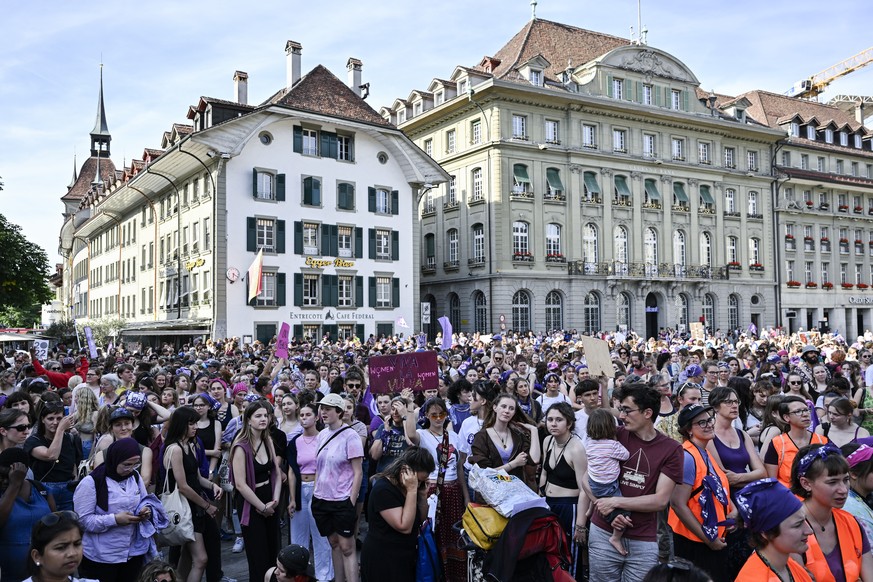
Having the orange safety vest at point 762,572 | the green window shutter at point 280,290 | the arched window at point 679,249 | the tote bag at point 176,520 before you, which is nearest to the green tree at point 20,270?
the green window shutter at point 280,290

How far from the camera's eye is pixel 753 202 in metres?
53.1

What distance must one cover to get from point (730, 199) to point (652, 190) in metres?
7.96

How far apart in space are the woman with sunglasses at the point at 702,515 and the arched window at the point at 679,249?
148ft

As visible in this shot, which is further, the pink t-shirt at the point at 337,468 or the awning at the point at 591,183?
the awning at the point at 591,183

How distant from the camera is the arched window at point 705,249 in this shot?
49.8m

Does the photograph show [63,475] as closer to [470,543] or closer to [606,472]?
[470,543]

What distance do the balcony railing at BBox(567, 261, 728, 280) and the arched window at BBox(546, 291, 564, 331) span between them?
1.69 meters

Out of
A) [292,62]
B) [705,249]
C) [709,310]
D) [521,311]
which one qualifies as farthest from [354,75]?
[709,310]

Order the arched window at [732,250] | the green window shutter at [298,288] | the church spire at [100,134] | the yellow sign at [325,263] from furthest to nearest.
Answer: the church spire at [100,134] < the arched window at [732,250] < the yellow sign at [325,263] < the green window shutter at [298,288]

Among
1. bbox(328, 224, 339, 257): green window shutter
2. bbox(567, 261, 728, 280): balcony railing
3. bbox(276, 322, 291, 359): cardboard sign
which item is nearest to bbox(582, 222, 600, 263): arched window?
bbox(567, 261, 728, 280): balcony railing

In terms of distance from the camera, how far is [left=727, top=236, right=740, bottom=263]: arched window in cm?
5131

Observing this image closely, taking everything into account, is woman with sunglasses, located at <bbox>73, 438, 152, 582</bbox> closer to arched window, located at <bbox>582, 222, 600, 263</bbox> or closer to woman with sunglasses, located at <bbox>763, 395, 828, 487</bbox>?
woman with sunglasses, located at <bbox>763, 395, 828, 487</bbox>

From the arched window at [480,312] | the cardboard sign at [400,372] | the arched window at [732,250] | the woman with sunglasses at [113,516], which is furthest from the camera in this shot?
the arched window at [732,250]

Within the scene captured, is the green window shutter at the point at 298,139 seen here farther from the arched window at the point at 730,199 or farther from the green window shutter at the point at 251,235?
the arched window at the point at 730,199
